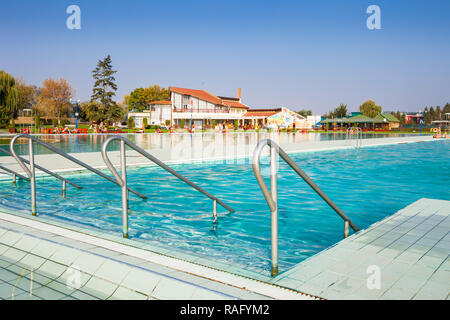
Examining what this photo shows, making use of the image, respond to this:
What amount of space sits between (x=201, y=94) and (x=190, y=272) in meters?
63.1

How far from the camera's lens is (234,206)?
7.08 metres

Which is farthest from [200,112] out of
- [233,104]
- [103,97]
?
[103,97]

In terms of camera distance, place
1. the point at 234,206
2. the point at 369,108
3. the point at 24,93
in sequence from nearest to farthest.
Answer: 1. the point at 234,206
2. the point at 24,93
3. the point at 369,108

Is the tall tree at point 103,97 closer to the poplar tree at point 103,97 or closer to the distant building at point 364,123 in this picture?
the poplar tree at point 103,97

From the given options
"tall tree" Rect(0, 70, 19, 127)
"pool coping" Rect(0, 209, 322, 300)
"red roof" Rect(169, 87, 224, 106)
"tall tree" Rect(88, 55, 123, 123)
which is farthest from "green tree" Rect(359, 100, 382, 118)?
"pool coping" Rect(0, 209, 322, 300)

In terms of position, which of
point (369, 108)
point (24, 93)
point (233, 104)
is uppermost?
point (24, 93)

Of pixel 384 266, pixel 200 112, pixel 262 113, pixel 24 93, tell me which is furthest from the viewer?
pixel 24 93

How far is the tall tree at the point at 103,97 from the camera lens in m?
49.8

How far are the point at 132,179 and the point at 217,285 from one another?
754cm

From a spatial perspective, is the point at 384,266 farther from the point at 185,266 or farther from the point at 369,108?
the point at 369,108

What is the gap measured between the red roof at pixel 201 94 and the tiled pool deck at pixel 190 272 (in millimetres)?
57725

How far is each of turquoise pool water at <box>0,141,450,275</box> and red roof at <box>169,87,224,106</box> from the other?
49889mm

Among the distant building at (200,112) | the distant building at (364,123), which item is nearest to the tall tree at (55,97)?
the distant building at (200,112)
